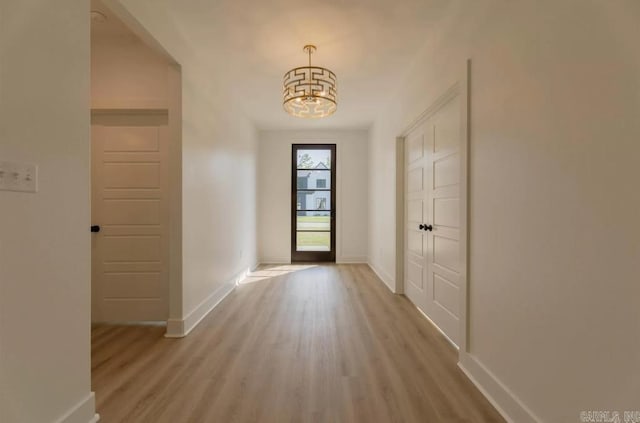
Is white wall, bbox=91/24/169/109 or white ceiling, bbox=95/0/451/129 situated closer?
white ceiling, bbox=95/0/451/129

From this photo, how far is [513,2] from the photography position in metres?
1.70

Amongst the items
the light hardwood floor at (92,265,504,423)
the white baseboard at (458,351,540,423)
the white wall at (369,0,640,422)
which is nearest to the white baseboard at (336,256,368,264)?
the light hardwood floor at (92,265,504,423)

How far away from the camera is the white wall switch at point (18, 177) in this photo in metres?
1.22

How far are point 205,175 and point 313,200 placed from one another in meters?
3.44

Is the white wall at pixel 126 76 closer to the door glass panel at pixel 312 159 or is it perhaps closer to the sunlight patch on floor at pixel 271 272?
the sunlight patch on floor at pixel 271 272

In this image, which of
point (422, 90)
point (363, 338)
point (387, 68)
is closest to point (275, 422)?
point (363, 338)

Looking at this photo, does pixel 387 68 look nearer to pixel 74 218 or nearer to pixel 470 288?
pixel 470 288

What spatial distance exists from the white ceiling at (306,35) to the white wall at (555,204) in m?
0.72

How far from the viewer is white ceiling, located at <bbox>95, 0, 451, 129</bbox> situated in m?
2.50

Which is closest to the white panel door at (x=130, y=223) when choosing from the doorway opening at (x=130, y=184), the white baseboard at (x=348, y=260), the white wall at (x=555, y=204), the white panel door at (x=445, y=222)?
the doorway opening at (x=130, y=184)

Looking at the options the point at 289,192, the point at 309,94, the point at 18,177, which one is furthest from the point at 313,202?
the point at 18,177

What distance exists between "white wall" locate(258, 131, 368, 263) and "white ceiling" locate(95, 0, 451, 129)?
90.7 inches

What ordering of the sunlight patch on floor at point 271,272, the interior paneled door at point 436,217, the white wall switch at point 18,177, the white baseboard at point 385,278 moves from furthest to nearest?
the sunlight patch on floor at point 271,272
the white baseboard at point 385,278
the interior paneled door at point 436,217
the white wall switch at point 18,177

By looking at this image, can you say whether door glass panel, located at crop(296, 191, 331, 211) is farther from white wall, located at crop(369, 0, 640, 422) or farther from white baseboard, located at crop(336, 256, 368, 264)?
white wall, located at crop(369, 0, 640, 422)
